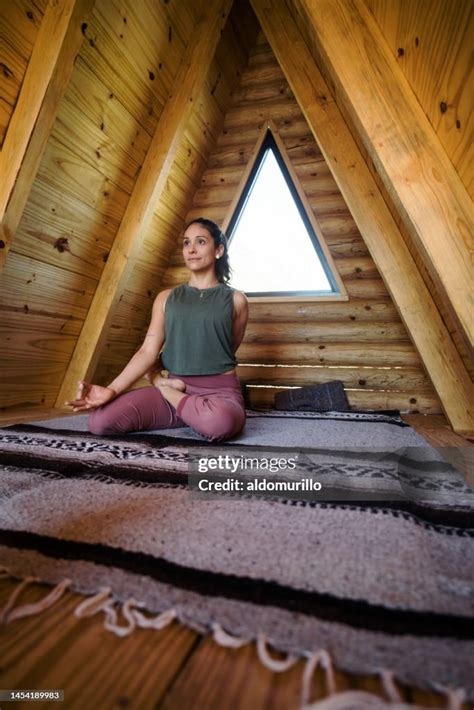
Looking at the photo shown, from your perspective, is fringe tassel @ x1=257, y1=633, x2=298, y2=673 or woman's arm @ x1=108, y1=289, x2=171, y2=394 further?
woman's arm @ x1=108, y1=289, x2=171, y2=394

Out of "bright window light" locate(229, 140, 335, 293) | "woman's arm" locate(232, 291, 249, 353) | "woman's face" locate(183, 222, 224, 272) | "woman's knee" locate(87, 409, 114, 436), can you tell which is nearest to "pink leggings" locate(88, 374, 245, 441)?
"woman's knee" locate(87, 409, 114, 436)

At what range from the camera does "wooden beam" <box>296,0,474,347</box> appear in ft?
4.05

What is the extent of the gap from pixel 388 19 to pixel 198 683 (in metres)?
1.92

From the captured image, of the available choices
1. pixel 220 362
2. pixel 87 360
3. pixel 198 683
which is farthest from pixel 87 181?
pixel 198 683

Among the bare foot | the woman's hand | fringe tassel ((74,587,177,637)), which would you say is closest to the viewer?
fringe tassel ((74,587,177,637))

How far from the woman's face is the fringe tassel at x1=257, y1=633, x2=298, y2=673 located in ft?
6.20

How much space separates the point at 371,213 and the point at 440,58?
113cm

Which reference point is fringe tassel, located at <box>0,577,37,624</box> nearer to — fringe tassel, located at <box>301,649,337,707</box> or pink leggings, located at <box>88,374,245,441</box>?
fringe tassel, located at <box>301,649,337,707</box>

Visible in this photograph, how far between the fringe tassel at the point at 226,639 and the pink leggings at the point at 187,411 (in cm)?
110

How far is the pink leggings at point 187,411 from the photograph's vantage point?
5.29ft

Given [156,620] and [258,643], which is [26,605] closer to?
[156,620]

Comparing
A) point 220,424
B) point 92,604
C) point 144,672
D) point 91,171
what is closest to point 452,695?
point 144,672

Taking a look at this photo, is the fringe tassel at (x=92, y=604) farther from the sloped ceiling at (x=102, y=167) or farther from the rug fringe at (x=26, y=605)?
the sloped ceiling at (x=102, y=167)

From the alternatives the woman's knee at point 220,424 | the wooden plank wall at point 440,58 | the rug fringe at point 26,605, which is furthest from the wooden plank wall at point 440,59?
the rug fringe at point 26,605
